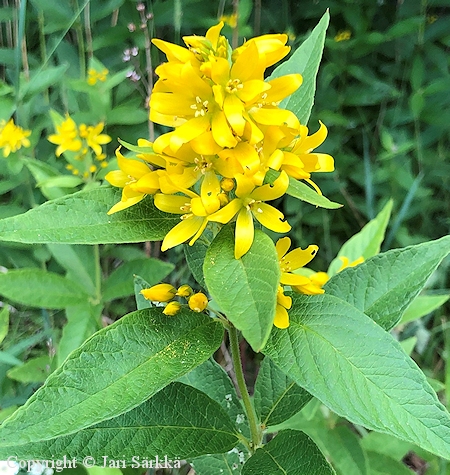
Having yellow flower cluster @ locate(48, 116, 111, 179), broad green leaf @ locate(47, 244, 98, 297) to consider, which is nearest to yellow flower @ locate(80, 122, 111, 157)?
yellow flower cluster @ locate(48, 116, 111, 179)

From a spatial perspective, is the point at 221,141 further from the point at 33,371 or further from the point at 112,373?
the point at 33,371

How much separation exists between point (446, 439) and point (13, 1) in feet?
7.00

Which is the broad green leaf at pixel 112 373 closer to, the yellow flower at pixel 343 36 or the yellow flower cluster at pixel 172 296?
the yellow flower cluster at pixel 172 296

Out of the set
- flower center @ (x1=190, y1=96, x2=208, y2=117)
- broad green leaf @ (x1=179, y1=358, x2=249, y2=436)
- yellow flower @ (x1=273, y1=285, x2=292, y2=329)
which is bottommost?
broad green leaf @ (x1=179, y1=358, x2=249, y2=436)

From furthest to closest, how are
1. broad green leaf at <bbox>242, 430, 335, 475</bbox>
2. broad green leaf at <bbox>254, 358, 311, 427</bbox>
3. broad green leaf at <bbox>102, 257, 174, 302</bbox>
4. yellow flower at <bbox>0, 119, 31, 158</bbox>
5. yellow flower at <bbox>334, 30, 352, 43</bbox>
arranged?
yellow flower at <bbox>334, 30, 352, 43</bbox>, yellow flower at <bbox>0, 119, 31, 158</bbox>, broad green leaf at <bbox>102, 257, 174, 302</bbox>, broad green leaf at <bbox>254, 358, 311, 427</bbox>, broad green leaf at <bbox>242, 430, 335, 475</bbox>

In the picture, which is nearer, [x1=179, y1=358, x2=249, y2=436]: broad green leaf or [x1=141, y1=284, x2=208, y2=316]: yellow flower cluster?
[x1=141, y1=284, x2=208, y2=316]: yellow flower cluster

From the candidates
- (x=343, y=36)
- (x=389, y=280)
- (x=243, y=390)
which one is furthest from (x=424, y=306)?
(x=343, y=36)

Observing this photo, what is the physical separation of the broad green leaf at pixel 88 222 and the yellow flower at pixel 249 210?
0.30 feet

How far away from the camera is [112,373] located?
0.61m

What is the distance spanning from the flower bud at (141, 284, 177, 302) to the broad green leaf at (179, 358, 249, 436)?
0.78 feet

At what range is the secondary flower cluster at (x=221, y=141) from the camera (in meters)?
0.63

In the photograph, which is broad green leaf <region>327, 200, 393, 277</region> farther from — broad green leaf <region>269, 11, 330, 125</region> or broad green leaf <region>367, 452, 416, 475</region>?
broad green leaf <region>269, 11, 330, 125</region>

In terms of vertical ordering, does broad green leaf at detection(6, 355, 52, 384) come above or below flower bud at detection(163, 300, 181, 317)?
below

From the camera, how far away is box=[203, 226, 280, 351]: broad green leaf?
0.52 meters
